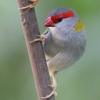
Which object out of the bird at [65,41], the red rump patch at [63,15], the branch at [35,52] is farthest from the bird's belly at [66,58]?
the branch at [35,52]

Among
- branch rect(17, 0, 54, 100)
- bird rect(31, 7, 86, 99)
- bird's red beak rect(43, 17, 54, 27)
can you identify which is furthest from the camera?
bird rect(31, 7, 86, 99)

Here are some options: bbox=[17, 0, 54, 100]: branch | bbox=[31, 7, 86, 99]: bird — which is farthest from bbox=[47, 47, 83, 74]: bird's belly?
bbox=[17, 0, 54, 100]: branch

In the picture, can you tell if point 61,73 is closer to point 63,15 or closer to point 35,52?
point 63,15

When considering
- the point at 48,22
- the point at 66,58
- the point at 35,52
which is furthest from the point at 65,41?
the point at 35,52

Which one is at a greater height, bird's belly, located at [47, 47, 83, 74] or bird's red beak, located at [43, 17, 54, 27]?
bird's red beak, located at [43, 17, 54, 27]

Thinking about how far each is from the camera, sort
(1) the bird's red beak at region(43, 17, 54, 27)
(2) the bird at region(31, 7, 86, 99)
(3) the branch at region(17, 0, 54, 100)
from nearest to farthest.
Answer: (3) the branch at region(17, 0, 54, 100)
(1) the bird's red beak at region(43, 17, 54, 27)
(2) the bird at region(31, 7, 86, 99)

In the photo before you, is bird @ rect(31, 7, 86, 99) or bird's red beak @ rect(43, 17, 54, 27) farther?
bird @ rect(31, 7, 86, 99)

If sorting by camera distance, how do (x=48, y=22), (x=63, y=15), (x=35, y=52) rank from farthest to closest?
(x=63, y=15), (x=48, y=22), (x=35, y=52)

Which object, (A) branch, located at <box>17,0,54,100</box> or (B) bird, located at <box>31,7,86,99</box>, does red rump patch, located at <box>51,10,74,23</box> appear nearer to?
(B) bird, located at <box>31,7,86,99</box>
